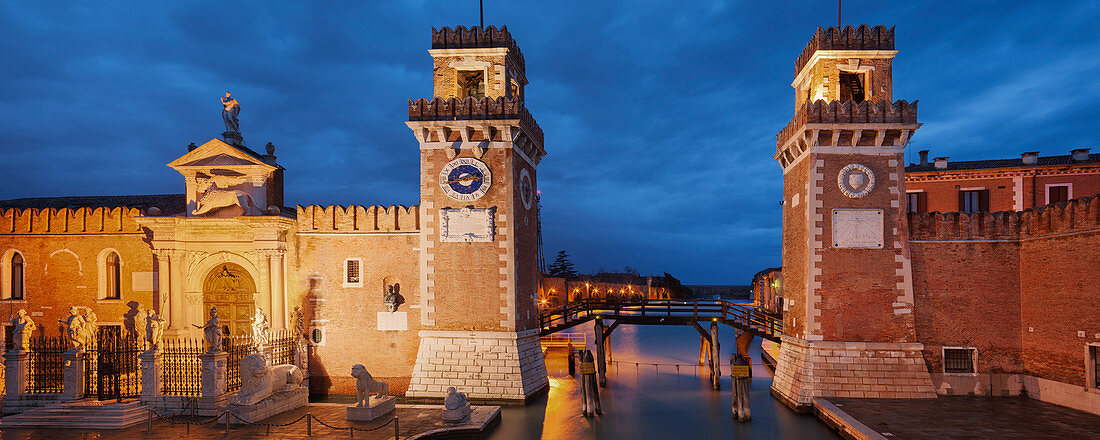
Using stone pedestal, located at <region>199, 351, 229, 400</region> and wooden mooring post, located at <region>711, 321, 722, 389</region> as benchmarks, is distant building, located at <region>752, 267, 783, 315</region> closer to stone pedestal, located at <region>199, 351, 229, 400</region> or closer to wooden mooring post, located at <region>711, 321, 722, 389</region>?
wooden mooring post, located at <region>711, 321, 722, 389</region>

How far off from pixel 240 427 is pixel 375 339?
5773mm

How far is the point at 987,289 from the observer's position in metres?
19.2

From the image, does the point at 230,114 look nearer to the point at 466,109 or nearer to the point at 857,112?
the point at 466,109

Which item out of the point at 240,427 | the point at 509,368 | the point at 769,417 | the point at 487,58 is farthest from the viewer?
the point at 487,58

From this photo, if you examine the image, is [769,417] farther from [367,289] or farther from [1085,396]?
[367,289]

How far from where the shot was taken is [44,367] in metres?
19.0

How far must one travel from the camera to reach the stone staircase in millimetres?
16203

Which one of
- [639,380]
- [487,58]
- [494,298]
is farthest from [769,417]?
[487,58]

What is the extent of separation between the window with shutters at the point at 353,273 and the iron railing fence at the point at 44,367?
335 inches

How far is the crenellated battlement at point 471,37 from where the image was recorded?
2070cm

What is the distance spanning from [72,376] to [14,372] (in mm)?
2616

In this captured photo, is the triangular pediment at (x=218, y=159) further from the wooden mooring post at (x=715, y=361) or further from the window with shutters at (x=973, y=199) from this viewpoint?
the window with shutters at (x=973, y=199)

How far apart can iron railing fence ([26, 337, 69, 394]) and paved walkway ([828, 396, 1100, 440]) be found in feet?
79.3

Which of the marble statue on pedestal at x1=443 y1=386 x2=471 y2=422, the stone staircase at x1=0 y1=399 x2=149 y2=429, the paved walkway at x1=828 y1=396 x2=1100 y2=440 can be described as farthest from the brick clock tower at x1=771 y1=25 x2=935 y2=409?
the stone staircase at x1=0 y1=399 x2=149 y2=429
